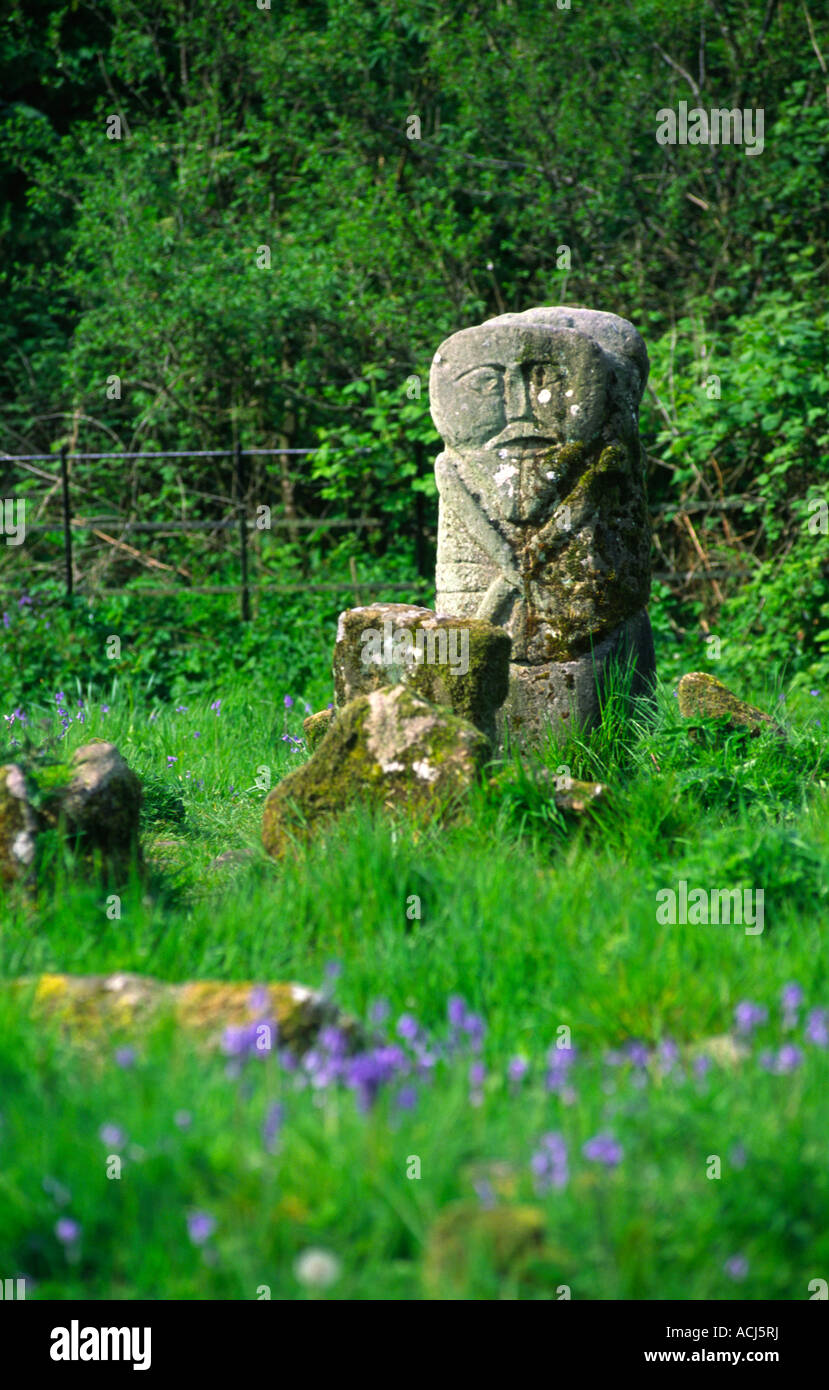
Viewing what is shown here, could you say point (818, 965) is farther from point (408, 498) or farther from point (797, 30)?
point (797, 30)

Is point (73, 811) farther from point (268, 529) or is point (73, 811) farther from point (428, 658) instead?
point (268, 529)

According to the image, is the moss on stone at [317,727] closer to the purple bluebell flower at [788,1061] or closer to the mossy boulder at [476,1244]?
the purple bluebell flower at [788,1061]

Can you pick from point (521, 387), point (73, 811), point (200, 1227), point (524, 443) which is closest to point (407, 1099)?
point (200, 1227)

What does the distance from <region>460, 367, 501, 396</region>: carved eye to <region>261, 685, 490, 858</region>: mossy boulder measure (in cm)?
170

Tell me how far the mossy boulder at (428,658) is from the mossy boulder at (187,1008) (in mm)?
2205

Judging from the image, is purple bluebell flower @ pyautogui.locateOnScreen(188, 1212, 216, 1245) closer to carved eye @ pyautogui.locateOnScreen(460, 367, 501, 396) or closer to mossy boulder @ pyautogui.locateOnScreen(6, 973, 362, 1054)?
mossy boulder @ pyautogui.locateOnScreen(6, 973, 362, 1054)

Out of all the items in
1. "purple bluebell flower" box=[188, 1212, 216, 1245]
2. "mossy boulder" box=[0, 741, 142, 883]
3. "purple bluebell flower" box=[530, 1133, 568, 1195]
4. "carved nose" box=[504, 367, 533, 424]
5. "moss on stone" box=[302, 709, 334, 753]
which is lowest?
"purple bluebell flower" box=[188, 1212, 216, 1245]

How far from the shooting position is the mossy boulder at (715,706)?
5.40 m

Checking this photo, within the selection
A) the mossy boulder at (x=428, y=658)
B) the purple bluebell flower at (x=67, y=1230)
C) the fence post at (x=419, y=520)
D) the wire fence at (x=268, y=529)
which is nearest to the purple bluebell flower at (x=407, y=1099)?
the purple bluebell flower at (x=67, y=1230)

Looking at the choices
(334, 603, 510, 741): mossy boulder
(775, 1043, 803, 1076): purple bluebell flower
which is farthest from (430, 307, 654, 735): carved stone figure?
(775, 1043, 803, 1076): purple bluebell flower

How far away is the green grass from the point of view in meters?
2.11

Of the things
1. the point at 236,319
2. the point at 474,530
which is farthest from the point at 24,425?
the point at 474,530

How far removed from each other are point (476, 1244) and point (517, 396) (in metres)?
4.18
